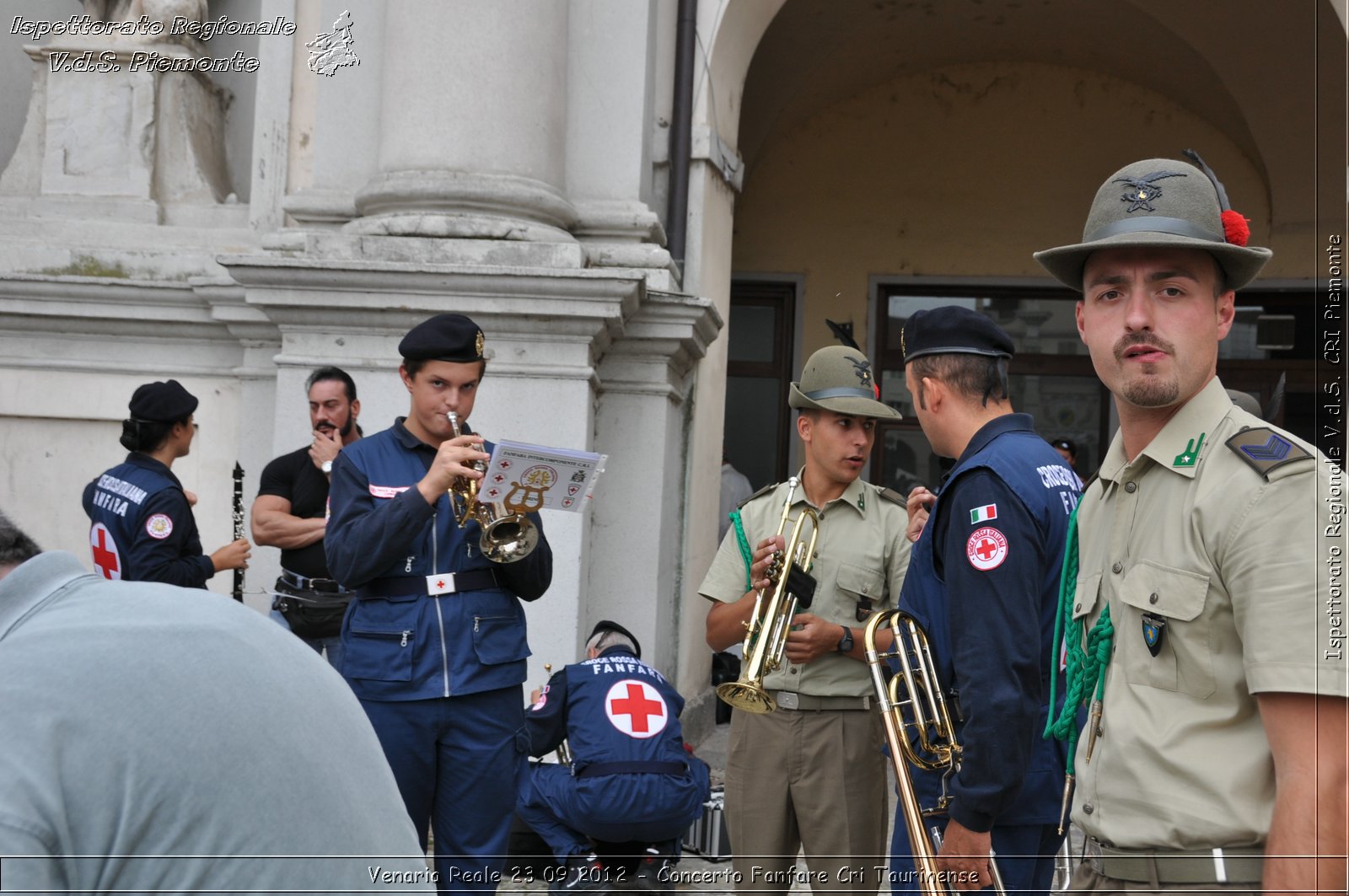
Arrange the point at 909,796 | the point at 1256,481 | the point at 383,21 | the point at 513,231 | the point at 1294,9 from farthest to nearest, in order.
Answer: the point at 1294,9 → the point at 383,21 → the point at 513,231 → the point at 909,796 → the point at 1256,481

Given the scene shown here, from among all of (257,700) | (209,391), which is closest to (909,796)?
(257,700)

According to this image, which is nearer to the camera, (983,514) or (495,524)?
(983,514)

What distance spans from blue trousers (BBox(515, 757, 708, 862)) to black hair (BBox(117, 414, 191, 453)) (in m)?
1.97

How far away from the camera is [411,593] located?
4.10 meters

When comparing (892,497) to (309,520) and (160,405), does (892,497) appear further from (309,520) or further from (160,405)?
(160,405)

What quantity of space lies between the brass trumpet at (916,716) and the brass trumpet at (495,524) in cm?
126

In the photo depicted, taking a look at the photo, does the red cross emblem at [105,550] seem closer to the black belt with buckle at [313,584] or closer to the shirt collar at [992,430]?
the black belt with buckle at [313,584]

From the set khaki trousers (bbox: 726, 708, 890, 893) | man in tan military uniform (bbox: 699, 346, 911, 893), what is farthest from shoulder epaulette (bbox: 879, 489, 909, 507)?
khaki trousers (bbox: 726, 708, 890, 893)

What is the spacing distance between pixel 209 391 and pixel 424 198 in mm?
1689

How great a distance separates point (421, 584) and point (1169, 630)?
8.17ft

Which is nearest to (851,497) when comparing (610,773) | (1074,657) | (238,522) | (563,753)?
(610,773)

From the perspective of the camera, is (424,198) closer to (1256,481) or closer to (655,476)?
(655,476)

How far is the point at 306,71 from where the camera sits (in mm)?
7531

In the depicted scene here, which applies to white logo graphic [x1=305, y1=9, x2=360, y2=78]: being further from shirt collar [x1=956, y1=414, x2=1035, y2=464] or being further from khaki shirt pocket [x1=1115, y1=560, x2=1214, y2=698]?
khaki shirt pocket [x1=1115, y1=560, x2=1214, y2=698]
